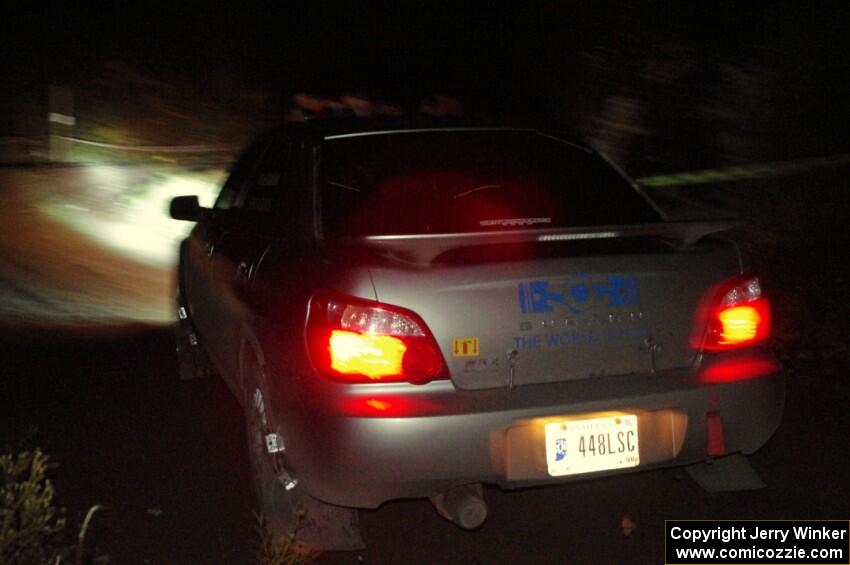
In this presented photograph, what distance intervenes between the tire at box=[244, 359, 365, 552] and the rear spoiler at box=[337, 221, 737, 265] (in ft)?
2.66

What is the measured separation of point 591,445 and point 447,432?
1.63ft

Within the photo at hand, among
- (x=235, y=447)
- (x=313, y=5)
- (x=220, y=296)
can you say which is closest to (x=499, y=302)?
(x=220, y=296)

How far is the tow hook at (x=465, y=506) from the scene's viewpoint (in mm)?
3805

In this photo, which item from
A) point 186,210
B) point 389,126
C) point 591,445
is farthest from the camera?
point 186,210

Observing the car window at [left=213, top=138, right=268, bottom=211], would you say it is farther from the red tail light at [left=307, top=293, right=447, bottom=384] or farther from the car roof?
the red tail light at [left=307, top=293, right=447, bottom=384]

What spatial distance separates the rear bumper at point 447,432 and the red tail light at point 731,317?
243mm

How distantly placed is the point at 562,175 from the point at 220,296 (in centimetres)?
162

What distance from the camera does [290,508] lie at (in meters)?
4.23

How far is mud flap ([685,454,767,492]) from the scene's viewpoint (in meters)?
4.56

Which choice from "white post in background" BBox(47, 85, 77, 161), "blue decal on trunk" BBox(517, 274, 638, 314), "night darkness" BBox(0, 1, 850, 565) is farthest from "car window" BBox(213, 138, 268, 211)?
"white post in background" BBox(47, 85, 77, 161)

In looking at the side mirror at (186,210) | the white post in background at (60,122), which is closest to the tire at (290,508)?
the side mirror at (186,210)

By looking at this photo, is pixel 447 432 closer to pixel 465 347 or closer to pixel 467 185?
pixel 465 347

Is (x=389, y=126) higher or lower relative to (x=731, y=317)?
higher

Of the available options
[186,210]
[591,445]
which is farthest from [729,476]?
[186,210]
